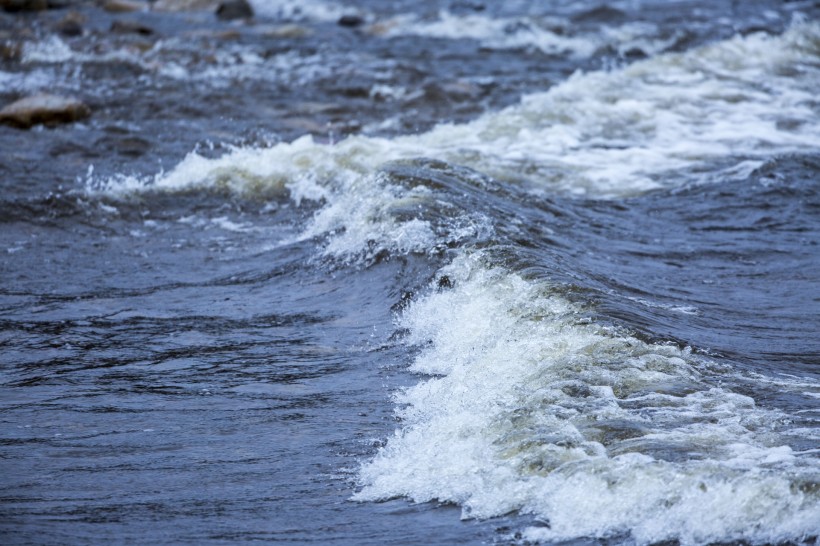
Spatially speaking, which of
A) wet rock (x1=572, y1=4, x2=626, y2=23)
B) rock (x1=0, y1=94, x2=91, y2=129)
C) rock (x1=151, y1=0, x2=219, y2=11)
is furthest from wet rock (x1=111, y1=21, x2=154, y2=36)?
wet rock (x1=572, y1=4, x2=626, y2=23)

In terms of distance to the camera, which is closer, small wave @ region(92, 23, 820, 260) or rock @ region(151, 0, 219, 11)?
small wave @ region(92, 23, 820, 260)

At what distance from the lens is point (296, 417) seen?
4012mm

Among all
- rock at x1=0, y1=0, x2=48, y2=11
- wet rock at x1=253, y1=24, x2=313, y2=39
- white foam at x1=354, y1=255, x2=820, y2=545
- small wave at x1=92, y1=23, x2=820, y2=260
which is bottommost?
white foam at x1=354, y1=255, x2=820, y2=545

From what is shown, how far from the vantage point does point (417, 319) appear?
16.2ft

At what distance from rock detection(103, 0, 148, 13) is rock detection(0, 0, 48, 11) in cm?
109

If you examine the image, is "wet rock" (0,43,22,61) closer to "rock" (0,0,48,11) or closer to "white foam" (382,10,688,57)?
"rock" (0,0,48,11)

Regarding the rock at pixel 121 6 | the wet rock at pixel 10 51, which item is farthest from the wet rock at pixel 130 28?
the rock at pixel 121 6

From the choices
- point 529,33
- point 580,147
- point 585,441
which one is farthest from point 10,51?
point 585,441

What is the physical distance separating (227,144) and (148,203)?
6.28 ft

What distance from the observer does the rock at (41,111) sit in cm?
998

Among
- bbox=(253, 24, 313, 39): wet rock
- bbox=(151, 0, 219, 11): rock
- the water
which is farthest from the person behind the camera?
bbox=(151, 0, 219, 11): rock

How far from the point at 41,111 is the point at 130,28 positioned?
6.51m

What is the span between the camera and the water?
10.8 feet

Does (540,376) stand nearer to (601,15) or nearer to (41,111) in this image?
(41,111)
